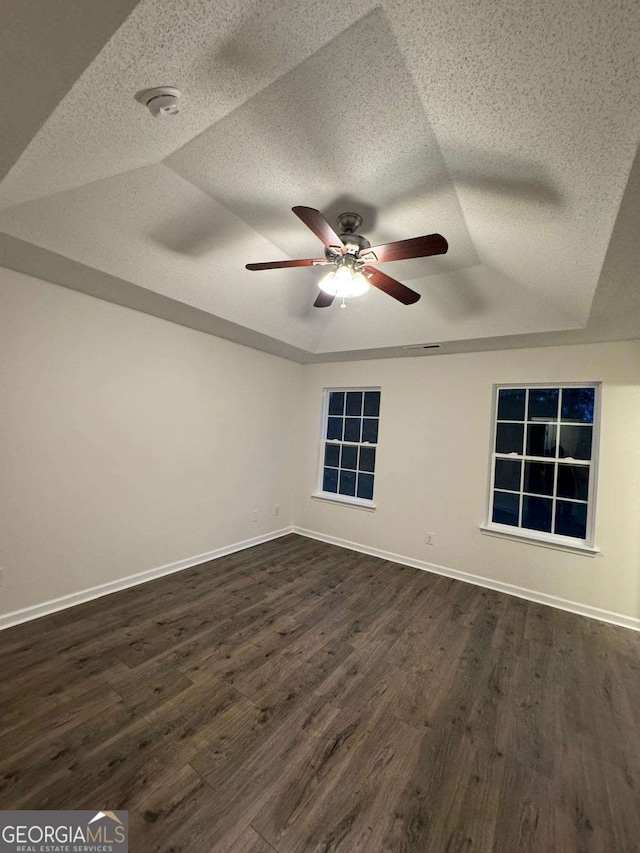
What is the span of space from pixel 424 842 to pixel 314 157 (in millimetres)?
3064

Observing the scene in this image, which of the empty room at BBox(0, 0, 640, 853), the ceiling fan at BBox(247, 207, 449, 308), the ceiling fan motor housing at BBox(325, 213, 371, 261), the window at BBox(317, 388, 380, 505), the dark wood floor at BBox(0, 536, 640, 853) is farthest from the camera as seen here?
the window at BBox(317, 388, 380, 505)

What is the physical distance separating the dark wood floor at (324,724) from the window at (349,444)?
1850 millimetres

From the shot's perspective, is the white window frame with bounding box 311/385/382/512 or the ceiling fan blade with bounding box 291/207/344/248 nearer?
the ceiling fan blade with bounding box 291/207/344/248

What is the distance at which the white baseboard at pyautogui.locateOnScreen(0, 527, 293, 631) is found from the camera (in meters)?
2.52

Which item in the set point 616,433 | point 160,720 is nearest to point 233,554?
point 160,720

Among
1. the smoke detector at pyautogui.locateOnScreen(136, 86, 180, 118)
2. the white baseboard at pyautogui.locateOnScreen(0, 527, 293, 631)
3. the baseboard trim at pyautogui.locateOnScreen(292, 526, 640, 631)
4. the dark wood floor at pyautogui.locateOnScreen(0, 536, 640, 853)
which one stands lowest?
the dark wood floor at pyautogui.locateOnScreen(0, 536, 640, 853)

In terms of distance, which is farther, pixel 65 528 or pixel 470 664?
pixel 65 528

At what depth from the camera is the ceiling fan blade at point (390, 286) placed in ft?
7.02

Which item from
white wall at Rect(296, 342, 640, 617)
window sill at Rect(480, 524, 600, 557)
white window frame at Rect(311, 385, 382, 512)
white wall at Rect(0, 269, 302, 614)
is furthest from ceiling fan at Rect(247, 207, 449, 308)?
window sill at Rect(480, 524, 600, 557)

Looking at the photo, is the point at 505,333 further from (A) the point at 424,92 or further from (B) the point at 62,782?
(B) the point at 62,782

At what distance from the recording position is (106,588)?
2996 mm

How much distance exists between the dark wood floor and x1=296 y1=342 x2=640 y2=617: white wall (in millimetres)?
497

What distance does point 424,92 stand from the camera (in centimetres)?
128

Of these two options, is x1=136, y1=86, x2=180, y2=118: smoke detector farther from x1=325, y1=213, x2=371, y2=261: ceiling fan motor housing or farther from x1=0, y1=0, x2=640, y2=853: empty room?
x1=325, y1=213, x2=371, y2=261: ceiling fan motor housing
